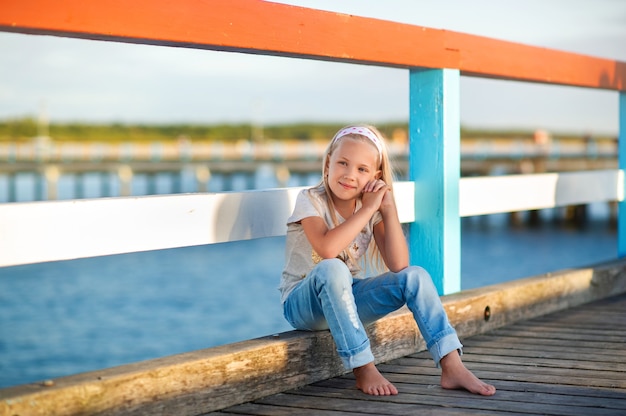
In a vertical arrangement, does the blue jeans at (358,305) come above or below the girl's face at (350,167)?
below

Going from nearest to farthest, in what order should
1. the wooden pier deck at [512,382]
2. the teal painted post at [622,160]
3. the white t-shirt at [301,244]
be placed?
the wooden pier deck at [512,382], the white t-shirt at [301,244], the teal painted post at [622,160]

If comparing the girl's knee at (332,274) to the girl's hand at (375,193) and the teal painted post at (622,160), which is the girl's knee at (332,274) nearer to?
the girl's hand at (375,193)

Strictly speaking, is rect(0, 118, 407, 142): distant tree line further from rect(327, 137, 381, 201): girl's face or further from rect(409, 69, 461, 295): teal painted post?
rect(327, 137, 381, 201): girl's face

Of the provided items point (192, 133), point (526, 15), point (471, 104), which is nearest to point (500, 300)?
point (526, 15)

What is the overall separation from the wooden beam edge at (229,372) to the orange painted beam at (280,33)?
31.7 inches

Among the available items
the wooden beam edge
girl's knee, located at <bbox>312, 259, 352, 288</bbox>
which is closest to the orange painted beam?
girl's knee, located at <bbox>312, 259, 352, 288</bbox>

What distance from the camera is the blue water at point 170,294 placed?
677 inches

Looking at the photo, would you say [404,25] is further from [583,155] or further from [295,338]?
[583,155]

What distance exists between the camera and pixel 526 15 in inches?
762

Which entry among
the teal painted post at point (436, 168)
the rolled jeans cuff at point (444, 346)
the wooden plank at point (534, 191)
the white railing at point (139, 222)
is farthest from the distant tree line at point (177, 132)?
the rolled jeans cuff at point (444, 346)

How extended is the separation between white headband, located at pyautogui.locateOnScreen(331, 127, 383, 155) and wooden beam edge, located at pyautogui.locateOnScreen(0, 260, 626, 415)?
0.58m

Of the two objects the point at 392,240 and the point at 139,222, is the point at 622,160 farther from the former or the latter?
the point at 139,222

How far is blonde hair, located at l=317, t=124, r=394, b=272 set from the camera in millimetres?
2875

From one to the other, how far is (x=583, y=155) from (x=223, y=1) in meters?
44.4
